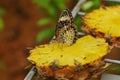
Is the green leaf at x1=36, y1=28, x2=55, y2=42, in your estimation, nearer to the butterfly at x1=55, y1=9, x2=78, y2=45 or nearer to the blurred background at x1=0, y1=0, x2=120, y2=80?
the blurred background at x1=0, y1=0, x2=120, y2=80

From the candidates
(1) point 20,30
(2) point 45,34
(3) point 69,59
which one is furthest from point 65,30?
(1) point 20,30

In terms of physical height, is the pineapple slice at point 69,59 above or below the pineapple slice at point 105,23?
below

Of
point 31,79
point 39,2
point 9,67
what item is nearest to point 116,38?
point 31,79

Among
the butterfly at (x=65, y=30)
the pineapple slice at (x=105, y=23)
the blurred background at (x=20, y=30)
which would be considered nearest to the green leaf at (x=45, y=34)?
the blurred background at (x=20, y=30)

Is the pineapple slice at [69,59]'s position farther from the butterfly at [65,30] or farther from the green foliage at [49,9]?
the green foliage at [49,9]

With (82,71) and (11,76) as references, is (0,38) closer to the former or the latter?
(11,76)

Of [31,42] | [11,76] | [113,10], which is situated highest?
[113,10]
